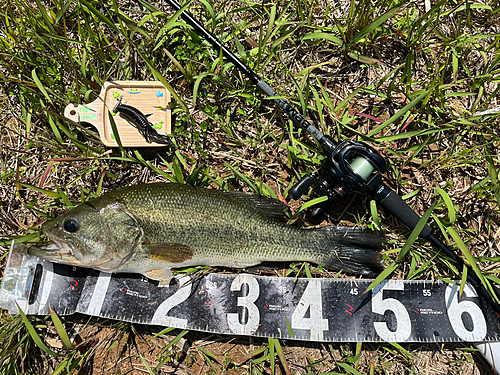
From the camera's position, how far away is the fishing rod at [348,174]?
9.62 feet

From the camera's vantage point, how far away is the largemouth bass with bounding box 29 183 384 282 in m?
2.96

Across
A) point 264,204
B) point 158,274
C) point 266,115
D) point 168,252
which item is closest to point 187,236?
point 168,252

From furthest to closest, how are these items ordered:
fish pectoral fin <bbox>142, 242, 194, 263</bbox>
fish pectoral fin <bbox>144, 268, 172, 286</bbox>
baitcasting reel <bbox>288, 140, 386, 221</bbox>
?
fish pectoral fin <bbox>144, 268, 172, 286</bbox>, fish pectoral fin <bbox>142, 242, 194, 263</bbox>, baitcasting reel <bbox>288, 140, 386, 221</bbox>

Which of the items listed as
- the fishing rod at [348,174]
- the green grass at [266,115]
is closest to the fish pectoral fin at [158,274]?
the green grass at [266,115]

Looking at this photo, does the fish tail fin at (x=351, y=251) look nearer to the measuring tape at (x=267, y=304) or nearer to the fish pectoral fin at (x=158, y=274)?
the measuring tape at (x=267, y=304)

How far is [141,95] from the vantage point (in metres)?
3.46

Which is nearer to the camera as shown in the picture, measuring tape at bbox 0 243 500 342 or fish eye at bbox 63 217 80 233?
fish eye at bbox 63 217 80 233

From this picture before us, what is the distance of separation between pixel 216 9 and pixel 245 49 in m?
0.53

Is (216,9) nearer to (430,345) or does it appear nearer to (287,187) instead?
(287,187)

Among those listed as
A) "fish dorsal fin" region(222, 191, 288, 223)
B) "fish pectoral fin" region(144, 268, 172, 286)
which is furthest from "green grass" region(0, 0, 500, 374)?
"fish pectoral fin" region(144, 268, 172, 286)

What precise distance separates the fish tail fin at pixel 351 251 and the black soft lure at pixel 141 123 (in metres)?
1.92

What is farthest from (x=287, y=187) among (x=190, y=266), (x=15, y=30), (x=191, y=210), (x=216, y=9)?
(x=15, y=30)

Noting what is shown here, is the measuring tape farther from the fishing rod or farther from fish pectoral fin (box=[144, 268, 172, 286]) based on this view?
the fishing rod

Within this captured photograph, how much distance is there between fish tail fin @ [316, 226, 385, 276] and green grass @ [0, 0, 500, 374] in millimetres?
208
